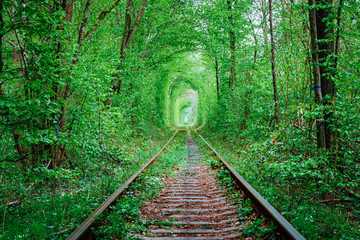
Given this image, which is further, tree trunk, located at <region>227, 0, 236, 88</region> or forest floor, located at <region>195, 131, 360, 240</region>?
tree trunk, located at <region>227, 0, 236, 88</region>

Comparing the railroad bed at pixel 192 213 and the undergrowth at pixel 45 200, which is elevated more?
the undergrowth at pixel 45 200

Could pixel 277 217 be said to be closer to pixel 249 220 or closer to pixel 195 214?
pixel 249 220

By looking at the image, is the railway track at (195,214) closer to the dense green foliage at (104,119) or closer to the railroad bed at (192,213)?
the railroad bed at (192,213)

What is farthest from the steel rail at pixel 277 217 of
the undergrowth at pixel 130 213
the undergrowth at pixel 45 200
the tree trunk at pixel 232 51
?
the tree trunk at pixel 232 51

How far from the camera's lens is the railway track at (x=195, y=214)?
350 cm

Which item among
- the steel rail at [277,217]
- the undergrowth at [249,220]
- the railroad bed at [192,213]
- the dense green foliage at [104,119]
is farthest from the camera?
the railroad bed at [192,213]

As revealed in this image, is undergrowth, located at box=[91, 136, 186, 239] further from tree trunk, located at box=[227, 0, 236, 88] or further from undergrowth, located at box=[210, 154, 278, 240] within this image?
tree trunk, located at box=[227, 0, 236, 88]

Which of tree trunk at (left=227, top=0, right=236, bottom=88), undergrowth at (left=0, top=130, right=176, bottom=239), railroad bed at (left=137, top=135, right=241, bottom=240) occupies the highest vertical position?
tree trunk at (left=227, top=0, right=236, bottom=88)

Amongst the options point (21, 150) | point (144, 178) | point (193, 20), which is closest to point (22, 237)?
point (21, 150)

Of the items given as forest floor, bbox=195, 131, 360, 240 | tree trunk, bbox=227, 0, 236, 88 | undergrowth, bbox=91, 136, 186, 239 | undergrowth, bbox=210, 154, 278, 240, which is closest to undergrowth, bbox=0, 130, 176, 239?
undergrowth, bbox=91, 136, 186, 239

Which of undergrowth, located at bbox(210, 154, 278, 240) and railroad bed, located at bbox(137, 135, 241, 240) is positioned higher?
undergrowth, located at bbox(210, 154, 278, 240)

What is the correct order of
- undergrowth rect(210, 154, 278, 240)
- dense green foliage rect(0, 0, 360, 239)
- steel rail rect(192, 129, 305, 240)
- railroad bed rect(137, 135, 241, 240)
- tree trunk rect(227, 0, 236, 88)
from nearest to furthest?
steel rail rect(192, 129, 305, 240), undergrowth rect(210, 154, 278, 240), dense green foliage rect(0, 0, 360, 239), railroad bed rect(137, 135, 241, 240), tree trunk rect(227, 0, 236, 88)

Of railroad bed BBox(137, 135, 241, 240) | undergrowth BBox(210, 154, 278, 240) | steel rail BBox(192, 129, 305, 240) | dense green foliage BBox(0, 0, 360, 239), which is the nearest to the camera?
steel rail BBox(192, 129, 305, 240)

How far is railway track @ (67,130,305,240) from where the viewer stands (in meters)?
3.50
